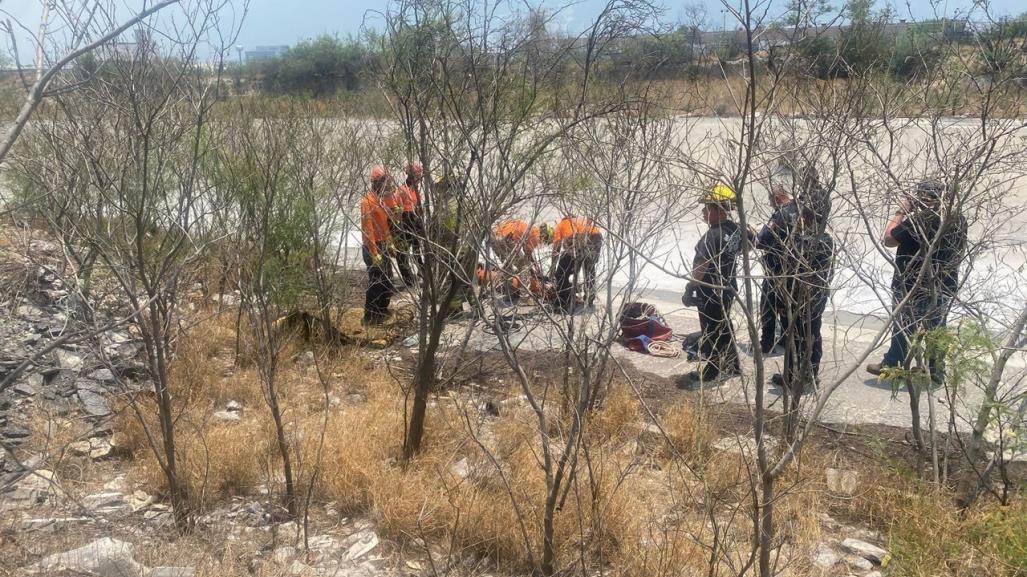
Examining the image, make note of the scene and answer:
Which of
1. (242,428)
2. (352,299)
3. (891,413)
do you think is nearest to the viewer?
(242,428)

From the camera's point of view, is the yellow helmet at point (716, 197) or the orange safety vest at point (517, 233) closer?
the yellow helmet at point (716, 197)

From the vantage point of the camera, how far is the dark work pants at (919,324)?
3.63m

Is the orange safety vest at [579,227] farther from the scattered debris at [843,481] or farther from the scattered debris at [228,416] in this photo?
the scattered debris at [228,416]

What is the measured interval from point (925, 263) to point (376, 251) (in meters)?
5.19

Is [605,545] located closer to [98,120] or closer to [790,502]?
[790,502]

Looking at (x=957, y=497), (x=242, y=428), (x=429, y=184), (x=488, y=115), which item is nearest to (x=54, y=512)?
(x=242, y=428)

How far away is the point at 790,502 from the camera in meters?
4.51

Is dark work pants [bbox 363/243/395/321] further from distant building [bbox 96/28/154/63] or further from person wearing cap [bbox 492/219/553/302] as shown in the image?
distant building [bbox 96/28/154/63]

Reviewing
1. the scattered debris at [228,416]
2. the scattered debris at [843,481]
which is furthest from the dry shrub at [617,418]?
the scattered debris at [228,416]

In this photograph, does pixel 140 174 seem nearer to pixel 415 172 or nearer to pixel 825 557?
pixel 415 172

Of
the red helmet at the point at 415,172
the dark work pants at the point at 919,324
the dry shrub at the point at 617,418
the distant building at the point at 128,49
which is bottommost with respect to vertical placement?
the dry shrub at the point at 617,418

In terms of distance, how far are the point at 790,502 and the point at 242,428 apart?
11.4ft

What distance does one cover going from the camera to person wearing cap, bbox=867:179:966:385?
3.53 metres

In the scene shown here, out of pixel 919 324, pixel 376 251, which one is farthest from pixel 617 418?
pixel 376 251
